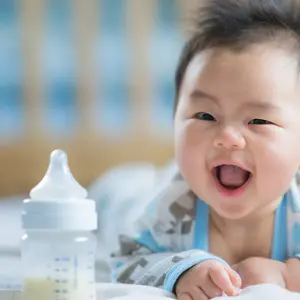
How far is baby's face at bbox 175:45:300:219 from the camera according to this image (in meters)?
0.95

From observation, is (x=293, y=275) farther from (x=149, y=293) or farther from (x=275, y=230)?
(x=149, y=293)

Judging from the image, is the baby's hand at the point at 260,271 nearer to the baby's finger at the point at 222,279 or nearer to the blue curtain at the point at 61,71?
the baby's finger at the point at 222,279

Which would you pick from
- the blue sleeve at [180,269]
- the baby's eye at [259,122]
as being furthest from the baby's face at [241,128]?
the blue sleeve at [180,269]

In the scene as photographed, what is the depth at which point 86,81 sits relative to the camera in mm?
2191

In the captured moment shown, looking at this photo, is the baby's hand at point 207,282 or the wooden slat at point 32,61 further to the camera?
the wooden slat at point 32,61

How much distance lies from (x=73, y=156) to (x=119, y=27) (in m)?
0.42

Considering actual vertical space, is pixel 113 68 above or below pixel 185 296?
above

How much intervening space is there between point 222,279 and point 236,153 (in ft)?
0.66

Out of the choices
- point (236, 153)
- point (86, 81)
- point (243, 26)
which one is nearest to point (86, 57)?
point (86, 81)

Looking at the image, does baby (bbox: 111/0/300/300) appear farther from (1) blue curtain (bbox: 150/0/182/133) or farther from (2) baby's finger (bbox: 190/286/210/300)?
(1) blue curtain (bbox: 150/0/182/133)

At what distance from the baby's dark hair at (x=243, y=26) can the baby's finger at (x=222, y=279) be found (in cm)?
33

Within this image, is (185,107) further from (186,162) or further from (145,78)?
(145,78)

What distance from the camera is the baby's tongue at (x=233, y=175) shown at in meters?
0.96

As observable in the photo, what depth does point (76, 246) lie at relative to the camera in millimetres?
689
